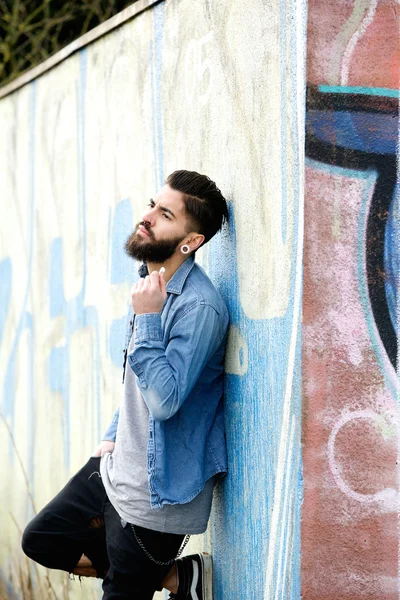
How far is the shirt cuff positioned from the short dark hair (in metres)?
0.42

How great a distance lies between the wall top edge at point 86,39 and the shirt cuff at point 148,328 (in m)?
1.69

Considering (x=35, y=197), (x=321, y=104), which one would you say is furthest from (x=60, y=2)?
(x=321, y=104)

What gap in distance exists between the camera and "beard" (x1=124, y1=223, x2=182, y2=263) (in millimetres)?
3145

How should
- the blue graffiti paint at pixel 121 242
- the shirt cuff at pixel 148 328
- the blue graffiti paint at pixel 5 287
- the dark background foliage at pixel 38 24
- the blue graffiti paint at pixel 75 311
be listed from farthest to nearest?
1. the dark background foliage at pixel 38 24
2. the blue graffiti paint at pixel 5 287
3. the blue graffiti paint at pixel 75 311
4. the blue graffiti paint at pixel 121 242
5. the shirt cuff at pixel 148 328

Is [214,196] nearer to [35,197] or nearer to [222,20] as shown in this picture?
[222,20]

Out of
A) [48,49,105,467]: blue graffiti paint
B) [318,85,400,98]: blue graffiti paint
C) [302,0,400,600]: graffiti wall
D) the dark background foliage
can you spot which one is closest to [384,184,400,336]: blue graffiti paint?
[302,0,400,600]: graffiti wall

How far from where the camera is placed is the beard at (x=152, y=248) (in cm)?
314

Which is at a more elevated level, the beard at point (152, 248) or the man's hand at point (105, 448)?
the beard at point (152, 248)

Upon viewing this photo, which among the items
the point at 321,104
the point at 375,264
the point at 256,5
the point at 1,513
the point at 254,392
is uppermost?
the point at 256,5

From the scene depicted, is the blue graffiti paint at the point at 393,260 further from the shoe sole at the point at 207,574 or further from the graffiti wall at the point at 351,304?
the shoe sole at the point at 207,574

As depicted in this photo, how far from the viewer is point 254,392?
295cm

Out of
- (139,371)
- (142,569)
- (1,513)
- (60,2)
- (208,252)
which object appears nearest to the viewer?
(139,371)

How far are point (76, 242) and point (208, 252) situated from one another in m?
1.69

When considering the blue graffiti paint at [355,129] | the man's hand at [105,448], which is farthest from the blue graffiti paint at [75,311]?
the blue graffiti paint at [355,129]
